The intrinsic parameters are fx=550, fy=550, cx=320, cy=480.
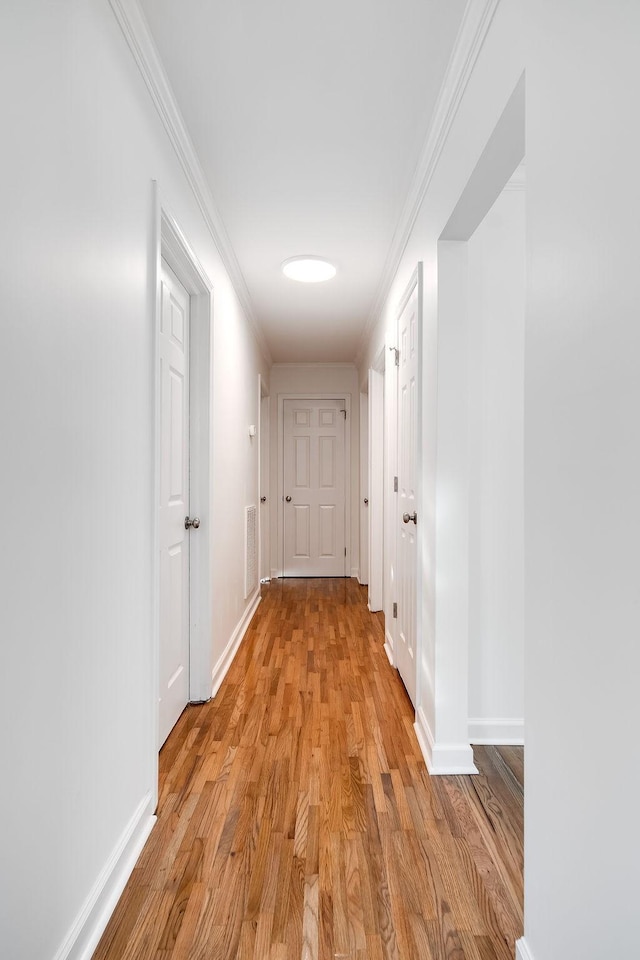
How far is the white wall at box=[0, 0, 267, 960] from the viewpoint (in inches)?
A: 38.4

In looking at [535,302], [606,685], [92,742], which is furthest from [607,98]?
[92,742]

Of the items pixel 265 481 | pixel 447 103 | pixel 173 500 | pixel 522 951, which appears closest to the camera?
pixel 522 951

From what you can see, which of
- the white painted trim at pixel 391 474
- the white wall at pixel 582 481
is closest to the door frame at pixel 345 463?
the white painted trim at pixel 391 474

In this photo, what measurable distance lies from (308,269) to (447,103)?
1.65 metres

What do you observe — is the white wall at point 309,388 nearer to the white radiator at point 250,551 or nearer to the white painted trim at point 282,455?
the white painted trim at point 282,455

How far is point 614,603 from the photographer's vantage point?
2.75ft

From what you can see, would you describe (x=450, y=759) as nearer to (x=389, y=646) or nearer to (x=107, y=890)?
(x=107, y=890)

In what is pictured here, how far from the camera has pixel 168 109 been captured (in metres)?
1.86

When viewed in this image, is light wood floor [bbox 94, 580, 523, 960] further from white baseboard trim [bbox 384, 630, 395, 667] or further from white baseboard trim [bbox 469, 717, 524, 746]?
Result: white baseboard trim [bbox 384, 630, 395, 667]

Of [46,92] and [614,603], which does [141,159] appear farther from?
[614,603]

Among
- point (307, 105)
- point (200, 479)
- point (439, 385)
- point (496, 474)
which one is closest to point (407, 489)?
point (496, 474)

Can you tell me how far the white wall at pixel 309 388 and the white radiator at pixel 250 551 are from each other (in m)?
1.32

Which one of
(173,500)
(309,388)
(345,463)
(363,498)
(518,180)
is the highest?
(518,180)

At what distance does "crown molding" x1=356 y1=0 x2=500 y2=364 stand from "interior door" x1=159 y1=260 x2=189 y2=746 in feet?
3.65
